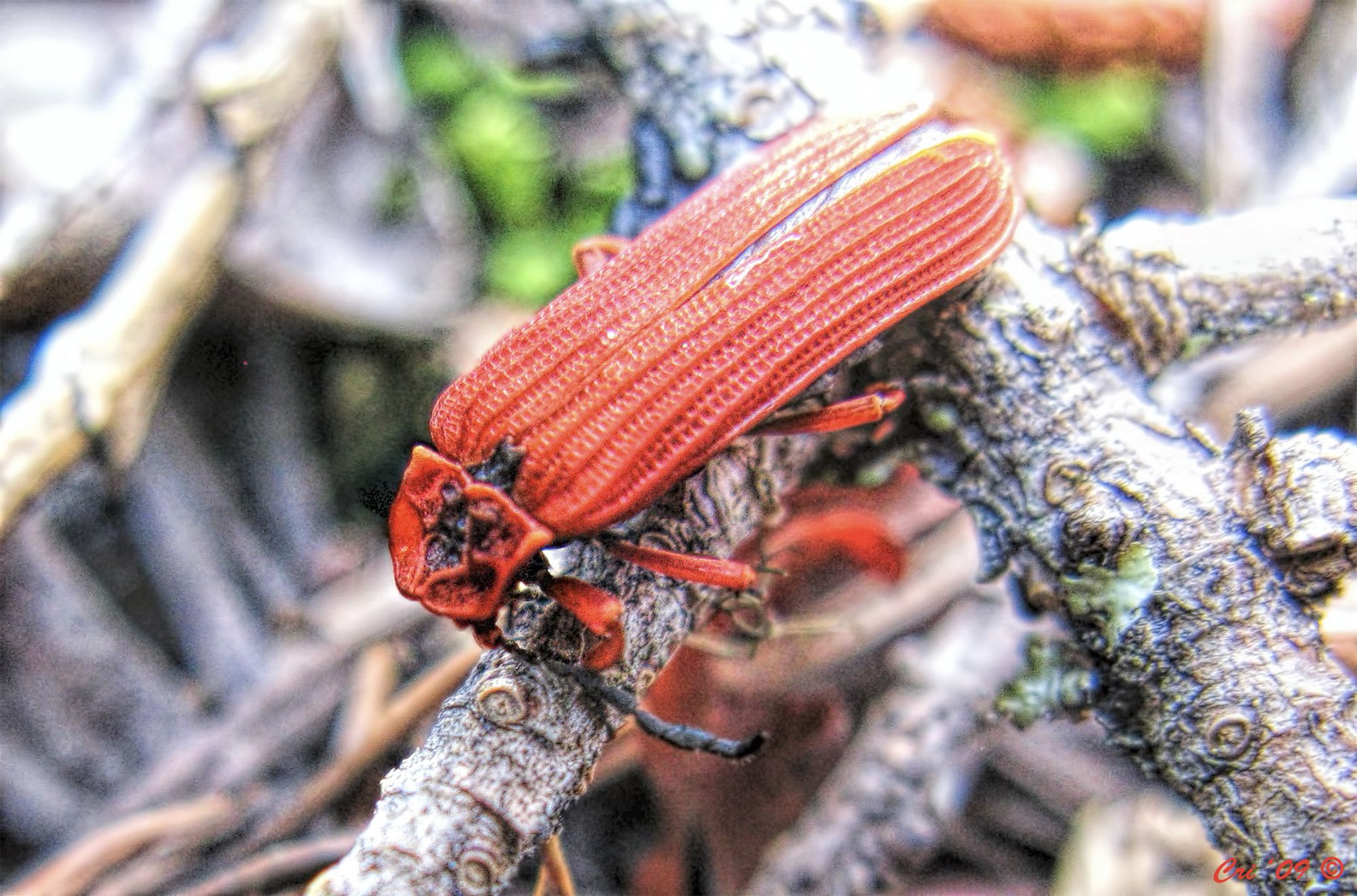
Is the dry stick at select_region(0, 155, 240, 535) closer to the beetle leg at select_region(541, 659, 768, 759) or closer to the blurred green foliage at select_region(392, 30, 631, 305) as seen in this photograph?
the blurred green foliage at select_region(392, 30, 631, 305)

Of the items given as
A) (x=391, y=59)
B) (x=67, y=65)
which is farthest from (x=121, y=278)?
(x=67, y=65)

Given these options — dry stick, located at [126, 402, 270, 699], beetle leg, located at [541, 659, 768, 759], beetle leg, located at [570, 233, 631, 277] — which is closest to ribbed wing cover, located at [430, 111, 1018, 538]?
beetle leg, located at [570, 233, 631, 277]

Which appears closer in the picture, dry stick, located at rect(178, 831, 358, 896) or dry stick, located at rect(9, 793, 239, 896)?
dry stick, located at rect(178, 831, 358, 896)

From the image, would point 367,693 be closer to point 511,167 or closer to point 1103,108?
point 511,167

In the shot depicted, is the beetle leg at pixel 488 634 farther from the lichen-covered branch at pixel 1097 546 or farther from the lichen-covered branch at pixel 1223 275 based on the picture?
the lichen-covered branch at pixel 1223 275
